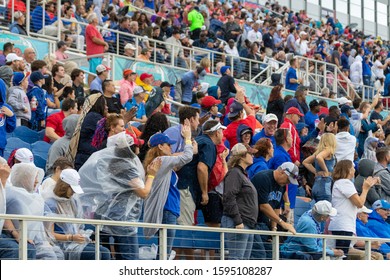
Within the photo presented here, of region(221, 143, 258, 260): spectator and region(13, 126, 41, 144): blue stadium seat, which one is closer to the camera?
region(221, 143, 258, 260): spectator

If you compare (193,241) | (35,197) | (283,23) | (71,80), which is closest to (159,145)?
(193,241)

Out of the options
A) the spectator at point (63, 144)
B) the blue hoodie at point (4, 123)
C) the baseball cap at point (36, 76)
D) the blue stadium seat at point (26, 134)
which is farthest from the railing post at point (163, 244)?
the baseball cap at point (36, 76)

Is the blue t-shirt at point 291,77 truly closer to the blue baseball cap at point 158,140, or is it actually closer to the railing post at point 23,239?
the blue baseball cap at point 158,140

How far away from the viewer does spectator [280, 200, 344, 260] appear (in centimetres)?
1226

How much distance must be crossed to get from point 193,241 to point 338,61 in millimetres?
19041

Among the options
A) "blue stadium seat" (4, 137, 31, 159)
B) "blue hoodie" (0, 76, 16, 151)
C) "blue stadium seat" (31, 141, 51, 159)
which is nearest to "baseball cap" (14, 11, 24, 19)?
"blue stadium seat" (4, 137, 31, 159)

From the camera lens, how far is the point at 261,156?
13219mm

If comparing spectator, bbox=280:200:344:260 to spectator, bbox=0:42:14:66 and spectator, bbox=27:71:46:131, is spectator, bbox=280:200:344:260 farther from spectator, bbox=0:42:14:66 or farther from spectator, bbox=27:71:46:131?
spectator, bbox=0:42:14:66

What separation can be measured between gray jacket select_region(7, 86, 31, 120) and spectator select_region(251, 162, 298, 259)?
11.4 feet

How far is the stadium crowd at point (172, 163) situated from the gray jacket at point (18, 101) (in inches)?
0.5

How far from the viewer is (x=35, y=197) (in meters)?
9.70

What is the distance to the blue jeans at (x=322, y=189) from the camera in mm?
14328

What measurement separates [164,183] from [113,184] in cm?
90
